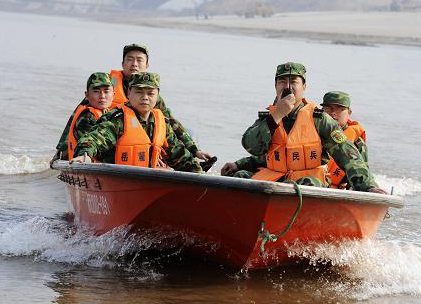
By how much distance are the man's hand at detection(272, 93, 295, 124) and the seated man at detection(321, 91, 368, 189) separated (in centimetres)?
139

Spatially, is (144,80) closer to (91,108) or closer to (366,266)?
(91,108)

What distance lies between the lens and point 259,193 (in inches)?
217

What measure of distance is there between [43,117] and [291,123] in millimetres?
10055

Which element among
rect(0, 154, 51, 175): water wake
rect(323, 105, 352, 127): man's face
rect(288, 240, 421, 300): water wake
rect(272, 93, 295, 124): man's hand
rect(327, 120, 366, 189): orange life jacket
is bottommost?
rect(288, 240, 421, 300): water wake

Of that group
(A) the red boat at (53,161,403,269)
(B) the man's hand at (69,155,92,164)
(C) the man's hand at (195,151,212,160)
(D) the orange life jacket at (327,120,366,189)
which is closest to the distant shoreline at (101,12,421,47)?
(D) the orange life jacket at (327,120,366,189)

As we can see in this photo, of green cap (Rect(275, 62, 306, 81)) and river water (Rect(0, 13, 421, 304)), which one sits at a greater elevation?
green cap (Rect(275, 62, 306, 81))

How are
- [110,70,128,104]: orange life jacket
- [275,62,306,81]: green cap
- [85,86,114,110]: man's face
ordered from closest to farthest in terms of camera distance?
[275,62,306,81]: green cap, [85,86,114,110]: man's face, [110,70,128,104]: orange life jacket

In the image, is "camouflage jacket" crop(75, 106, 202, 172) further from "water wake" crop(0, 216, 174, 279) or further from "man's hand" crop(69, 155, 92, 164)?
"water wake" crop(0, 216, 174, 279)

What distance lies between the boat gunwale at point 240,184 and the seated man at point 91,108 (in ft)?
3.72

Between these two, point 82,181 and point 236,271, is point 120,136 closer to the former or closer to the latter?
point 82,181

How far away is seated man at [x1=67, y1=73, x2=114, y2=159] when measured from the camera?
24.1 ft

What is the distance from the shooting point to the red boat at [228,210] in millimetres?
5617

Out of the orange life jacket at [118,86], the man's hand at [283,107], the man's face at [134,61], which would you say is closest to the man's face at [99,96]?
the man's face at [134,61]

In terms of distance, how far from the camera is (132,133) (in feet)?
21.1
